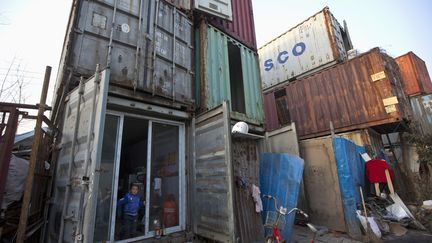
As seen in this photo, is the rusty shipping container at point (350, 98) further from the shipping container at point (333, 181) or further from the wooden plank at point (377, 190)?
the wooden plank at point (377, 190)

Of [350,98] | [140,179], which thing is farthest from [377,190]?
[140,179]

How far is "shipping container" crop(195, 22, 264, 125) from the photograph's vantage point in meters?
5.91

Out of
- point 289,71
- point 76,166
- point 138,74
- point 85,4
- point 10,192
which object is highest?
point 289,71

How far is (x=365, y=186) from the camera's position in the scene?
6.82 m

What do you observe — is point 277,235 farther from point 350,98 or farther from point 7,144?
point 350,98

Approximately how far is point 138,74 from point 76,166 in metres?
2.29

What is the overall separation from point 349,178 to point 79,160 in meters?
6.73

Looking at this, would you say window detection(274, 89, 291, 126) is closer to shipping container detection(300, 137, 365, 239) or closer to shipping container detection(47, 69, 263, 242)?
shipping container detection(300, 137, 365, 239)

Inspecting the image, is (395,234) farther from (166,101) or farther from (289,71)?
(289,71)

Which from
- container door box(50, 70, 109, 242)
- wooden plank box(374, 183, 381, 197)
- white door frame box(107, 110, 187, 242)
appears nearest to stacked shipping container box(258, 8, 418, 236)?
wooden plank box(374, 183, 381, 197)

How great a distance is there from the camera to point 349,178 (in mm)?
6039

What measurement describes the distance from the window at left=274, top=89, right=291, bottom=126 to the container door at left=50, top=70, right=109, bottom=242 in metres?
9.54

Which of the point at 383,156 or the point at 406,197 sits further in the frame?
the point at 383,156

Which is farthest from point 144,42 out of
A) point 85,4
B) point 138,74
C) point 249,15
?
point 249,15
